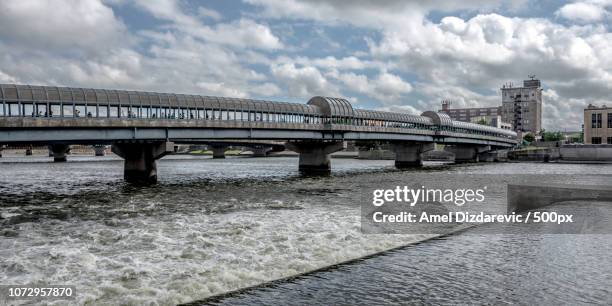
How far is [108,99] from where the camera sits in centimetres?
5756

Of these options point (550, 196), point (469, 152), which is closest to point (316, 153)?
point (550, 196)

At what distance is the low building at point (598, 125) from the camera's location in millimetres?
158250

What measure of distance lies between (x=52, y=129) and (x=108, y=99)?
7.66 meters

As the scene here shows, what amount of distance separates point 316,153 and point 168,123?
40262 millimetres

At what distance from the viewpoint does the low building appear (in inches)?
6230

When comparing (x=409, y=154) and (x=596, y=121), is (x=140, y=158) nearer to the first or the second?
(x=409, y=154)

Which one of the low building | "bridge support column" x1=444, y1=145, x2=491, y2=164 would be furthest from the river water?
the low building

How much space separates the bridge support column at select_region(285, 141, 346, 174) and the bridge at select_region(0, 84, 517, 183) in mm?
199

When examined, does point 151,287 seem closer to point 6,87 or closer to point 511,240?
point 511,240

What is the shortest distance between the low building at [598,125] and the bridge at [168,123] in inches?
3209

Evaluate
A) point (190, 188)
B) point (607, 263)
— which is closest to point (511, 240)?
point (607, 263)

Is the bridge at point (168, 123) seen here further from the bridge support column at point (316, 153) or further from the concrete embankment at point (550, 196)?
the concrete embankment at point (550, 196)

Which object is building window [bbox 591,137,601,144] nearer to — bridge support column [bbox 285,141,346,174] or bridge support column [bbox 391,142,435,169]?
bridge support column [bbox 391,142,435,169]

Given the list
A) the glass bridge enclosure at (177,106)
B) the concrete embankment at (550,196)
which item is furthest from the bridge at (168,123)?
the concrete embankment at (550,196)
